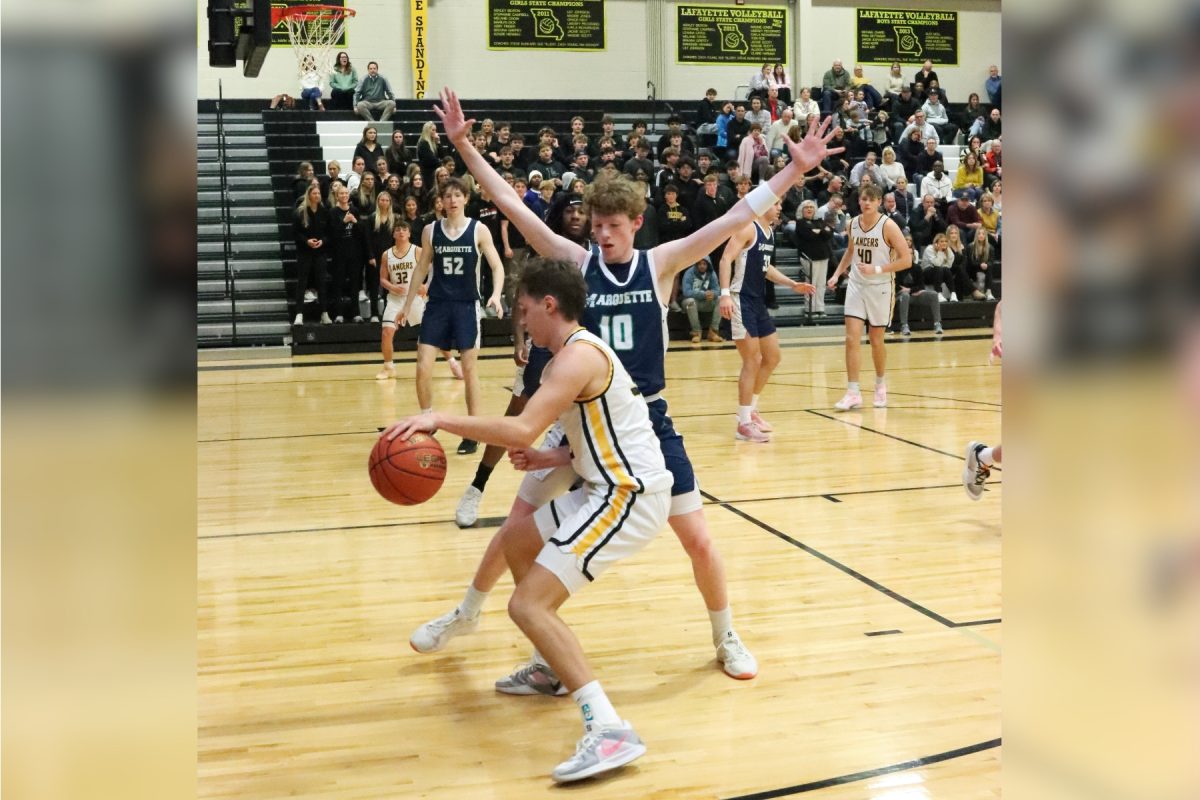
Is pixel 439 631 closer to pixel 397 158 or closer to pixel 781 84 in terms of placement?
pixel 397 158

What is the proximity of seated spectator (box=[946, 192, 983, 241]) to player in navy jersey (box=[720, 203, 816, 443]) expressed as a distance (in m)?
9.69

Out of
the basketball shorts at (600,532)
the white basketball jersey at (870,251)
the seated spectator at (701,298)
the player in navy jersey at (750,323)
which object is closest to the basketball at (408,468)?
the basketball shorts at (600,532)

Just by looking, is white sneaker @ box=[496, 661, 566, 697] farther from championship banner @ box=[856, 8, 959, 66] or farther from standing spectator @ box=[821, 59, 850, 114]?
championship banner @ box=[856, 8, 959, 66]

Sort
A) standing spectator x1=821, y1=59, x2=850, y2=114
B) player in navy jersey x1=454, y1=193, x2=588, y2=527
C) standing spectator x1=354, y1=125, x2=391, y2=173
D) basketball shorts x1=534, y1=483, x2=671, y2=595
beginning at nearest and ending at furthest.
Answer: basketball shorts x1=534, y1=483, x2=671, y2=595 < player in navy jersey x1=454, y1=193, x2=588, y2=527 < standing spectator x1=354, y1=125, x2=391, y2=173 < standing spectator x1=821, y1=59, x2=850, y2=114

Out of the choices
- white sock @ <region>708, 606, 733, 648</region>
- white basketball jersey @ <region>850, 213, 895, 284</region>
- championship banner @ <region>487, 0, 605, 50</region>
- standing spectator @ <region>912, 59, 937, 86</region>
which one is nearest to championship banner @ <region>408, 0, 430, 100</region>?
championship banner @ <region>487, 0, 605, 50</region>

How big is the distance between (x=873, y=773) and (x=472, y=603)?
4.80ft

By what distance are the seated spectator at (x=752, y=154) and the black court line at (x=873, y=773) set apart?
49.7ft

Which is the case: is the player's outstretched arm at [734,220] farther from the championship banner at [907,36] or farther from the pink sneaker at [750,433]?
the championship banner at [907,36]

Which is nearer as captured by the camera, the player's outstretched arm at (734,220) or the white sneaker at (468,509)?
the player's outstretched arm at (734,220)

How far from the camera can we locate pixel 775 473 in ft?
24.1

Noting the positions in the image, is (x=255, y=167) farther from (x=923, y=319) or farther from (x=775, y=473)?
(x=775, y=473)

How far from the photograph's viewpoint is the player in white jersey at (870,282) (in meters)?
9.64

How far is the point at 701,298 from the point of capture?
1570 centimetres

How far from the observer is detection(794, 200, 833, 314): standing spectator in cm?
1636
